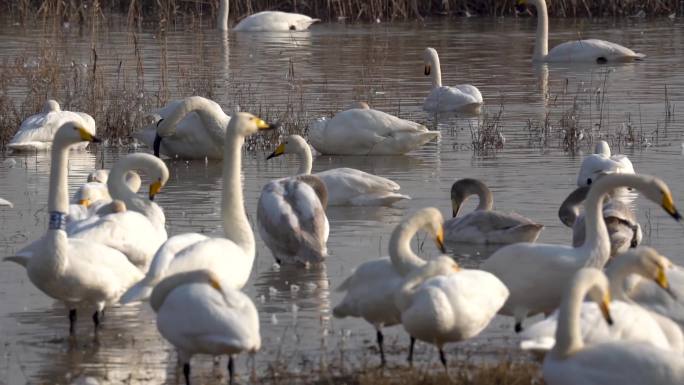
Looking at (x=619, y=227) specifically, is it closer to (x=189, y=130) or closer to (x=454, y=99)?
(x=189, y=130)

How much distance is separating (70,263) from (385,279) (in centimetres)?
160

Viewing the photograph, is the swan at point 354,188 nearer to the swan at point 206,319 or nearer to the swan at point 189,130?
the swan at point 189,130

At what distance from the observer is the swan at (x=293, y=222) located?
29.3 feet

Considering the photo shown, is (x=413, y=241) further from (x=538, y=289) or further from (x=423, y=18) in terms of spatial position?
(x=423, y=18)

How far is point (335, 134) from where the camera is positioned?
1332 cm

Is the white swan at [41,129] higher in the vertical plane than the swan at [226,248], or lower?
lower

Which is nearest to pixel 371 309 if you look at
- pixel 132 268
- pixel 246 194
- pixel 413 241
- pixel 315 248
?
pixel 132 268

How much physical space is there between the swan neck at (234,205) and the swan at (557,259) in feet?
4.55

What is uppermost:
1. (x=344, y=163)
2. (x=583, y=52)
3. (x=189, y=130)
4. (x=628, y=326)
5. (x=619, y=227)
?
(x=628, y=326)

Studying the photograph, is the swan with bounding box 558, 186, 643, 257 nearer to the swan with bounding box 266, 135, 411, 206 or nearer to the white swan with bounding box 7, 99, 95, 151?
the swan with bounding box 266, 135, 411, 206

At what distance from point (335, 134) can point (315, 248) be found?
4454mm

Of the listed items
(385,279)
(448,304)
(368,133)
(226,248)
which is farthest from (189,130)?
(448,304)

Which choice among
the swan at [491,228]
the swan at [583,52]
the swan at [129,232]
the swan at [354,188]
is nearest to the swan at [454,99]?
the swan at [354,188]

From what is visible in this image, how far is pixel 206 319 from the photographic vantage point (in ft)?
20.0
